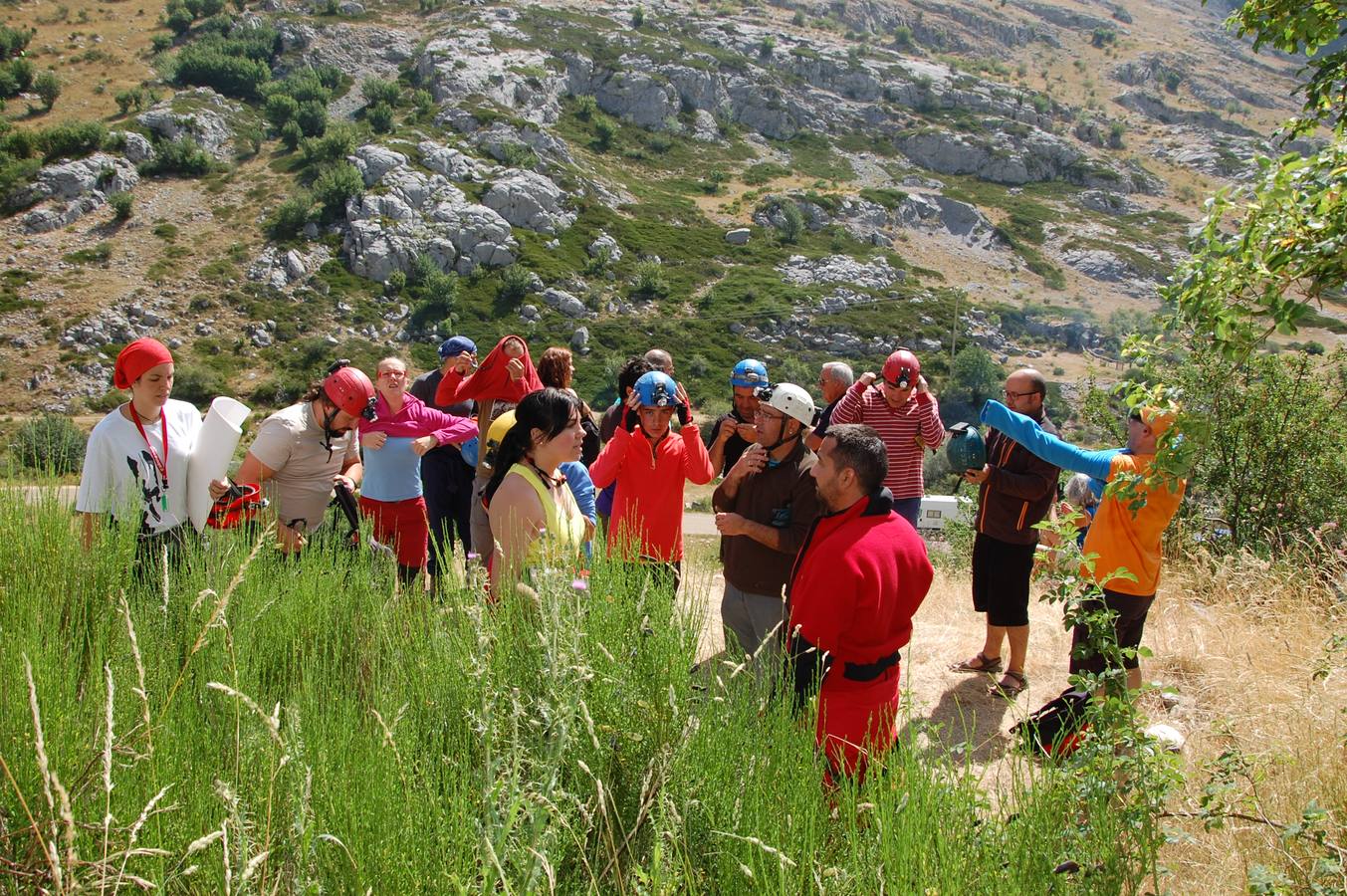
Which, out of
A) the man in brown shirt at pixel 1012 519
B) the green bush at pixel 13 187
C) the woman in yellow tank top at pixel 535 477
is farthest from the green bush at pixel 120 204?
the man in brown shirt at pixel 1012 519

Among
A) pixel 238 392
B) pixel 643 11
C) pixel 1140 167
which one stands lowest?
pixel 238 392

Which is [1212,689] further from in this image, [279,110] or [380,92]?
[380,92]

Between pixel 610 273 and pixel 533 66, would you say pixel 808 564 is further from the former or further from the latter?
pixel 533 66

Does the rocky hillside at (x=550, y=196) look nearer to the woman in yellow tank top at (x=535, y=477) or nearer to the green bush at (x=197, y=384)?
the green bush at (x=197, y=384)

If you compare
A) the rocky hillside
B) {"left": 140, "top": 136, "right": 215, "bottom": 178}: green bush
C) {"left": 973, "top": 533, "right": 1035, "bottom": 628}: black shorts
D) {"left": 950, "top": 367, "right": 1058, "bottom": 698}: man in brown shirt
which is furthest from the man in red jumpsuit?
{"left": 140, "top": 136, "right": 215, "bottom": 178}: green bush

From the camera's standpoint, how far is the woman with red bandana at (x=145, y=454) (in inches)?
130

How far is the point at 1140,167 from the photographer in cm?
10831

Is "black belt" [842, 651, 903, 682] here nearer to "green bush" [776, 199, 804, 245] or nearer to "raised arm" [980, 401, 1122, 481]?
"raised arm" [980, 401, 1122, 481]

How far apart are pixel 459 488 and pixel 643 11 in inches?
4834

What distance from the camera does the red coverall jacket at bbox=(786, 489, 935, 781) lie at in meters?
2.86

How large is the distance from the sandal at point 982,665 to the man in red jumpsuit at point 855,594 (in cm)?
261

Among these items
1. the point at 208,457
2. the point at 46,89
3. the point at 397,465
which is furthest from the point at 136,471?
the point at 46,89

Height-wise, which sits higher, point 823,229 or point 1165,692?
point 1165,692

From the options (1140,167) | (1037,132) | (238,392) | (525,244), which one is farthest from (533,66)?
(1140,167)
